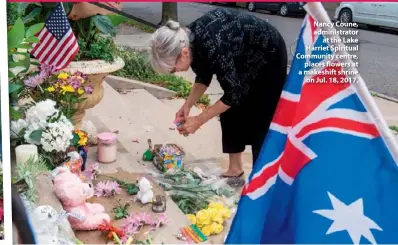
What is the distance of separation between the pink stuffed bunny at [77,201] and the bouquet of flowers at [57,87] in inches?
24.1

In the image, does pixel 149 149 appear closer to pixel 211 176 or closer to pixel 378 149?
pixel 211 176

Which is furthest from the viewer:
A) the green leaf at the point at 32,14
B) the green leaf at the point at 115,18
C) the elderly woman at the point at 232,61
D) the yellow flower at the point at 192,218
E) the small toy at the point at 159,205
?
the green leaf at the point at 115,18

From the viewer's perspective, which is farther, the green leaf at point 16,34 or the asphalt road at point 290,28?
the green leaf at point 16,34

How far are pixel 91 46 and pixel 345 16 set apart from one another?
2.08 meters

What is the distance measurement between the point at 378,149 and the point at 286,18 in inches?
49.2

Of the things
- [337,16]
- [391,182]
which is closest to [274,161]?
[391,182]

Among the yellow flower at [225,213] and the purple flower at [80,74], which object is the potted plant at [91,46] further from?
the yellow flower at [225,213]

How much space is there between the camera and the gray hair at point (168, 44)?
89.7 inches

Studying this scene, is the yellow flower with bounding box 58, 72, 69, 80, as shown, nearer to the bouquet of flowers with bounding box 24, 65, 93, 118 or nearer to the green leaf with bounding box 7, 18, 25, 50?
the bouquet of flowers with bounding box 24, 65, 93, 118

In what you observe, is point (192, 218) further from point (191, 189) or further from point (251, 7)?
point (251, 7)

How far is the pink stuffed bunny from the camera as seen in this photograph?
2428 millimetres

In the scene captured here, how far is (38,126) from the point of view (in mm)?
2771

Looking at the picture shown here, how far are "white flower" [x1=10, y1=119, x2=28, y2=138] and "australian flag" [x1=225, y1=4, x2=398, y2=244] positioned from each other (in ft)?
5.14

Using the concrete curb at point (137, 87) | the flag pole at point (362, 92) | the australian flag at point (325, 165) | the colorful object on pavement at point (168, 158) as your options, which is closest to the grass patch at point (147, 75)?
the concrete curb at point (137, 87)
